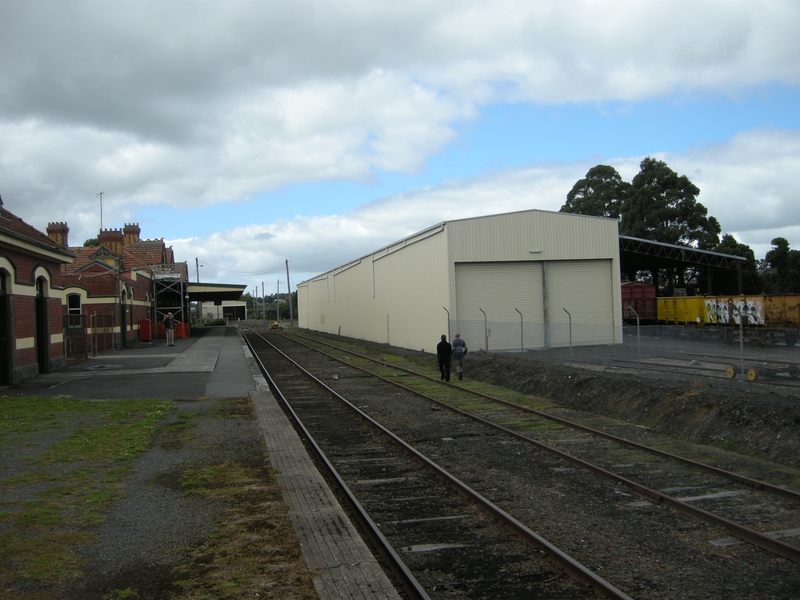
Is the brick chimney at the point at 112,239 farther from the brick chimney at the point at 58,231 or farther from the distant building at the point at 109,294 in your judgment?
the brick chimney at the point at 58,231

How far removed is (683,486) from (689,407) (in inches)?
179

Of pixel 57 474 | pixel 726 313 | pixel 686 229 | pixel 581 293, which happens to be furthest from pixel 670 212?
pixel 57 474

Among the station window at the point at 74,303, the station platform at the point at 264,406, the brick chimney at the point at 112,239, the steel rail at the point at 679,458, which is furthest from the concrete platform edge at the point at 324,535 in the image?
the brick chimney at the point at 112,239

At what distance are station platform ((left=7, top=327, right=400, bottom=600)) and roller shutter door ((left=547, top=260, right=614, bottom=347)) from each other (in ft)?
43.3

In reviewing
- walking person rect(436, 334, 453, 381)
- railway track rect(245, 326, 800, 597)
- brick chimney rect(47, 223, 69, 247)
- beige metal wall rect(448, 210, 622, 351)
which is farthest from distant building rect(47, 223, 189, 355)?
railway track rect(245, 326, 800, 597)

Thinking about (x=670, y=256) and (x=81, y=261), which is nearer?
(x=81, y=261)

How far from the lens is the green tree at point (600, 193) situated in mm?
66875

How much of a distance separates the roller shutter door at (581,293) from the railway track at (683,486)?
16.3 m

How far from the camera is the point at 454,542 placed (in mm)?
6215

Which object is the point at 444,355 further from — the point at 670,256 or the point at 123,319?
the point at 670,256

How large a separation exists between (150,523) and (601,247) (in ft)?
84.6

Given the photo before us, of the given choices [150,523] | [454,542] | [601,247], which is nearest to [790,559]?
[454,542]

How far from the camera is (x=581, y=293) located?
29.1m

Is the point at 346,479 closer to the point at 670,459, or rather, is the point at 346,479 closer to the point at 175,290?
the point at 670,459
